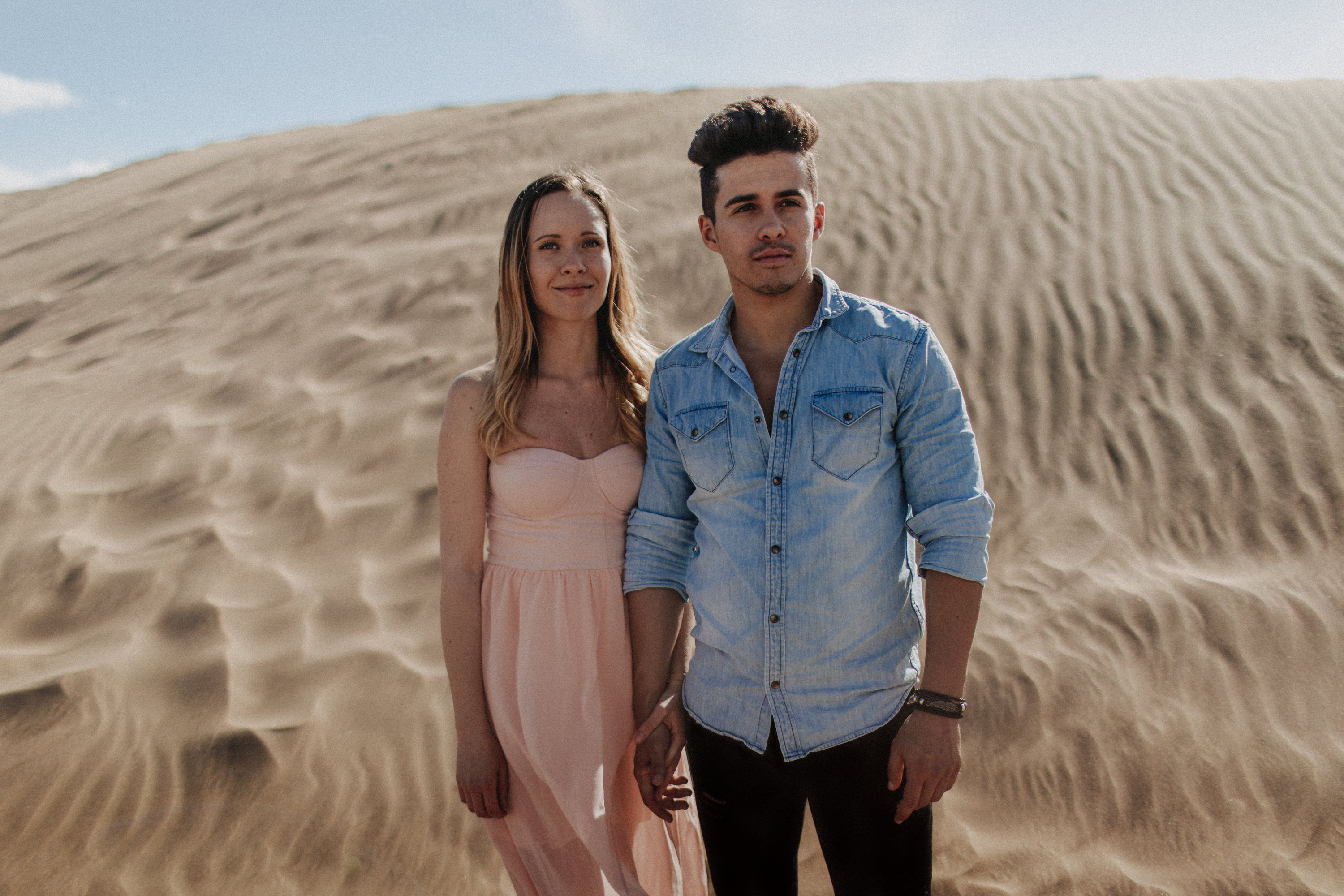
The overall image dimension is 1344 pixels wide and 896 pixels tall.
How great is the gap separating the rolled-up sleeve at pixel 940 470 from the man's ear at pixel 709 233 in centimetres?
50

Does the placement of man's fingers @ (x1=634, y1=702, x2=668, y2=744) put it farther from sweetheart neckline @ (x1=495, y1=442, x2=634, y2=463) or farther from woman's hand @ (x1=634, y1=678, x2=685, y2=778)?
sweetheart neckline @ (x1=495, y1=442, x2=634, y2=463)

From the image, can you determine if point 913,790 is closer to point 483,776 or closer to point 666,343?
point 483,776

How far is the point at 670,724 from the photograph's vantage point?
77.9 inches

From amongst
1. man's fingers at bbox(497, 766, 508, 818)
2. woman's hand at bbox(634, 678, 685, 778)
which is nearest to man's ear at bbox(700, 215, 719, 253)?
woman's hand at bbox(634, 678, 685, 778)

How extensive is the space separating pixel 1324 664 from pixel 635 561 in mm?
3030

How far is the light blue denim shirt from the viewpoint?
178 centimetres

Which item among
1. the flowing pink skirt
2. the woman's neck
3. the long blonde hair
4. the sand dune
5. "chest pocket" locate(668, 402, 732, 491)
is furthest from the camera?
the sand dune

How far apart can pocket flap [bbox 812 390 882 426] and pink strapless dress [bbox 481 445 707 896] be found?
0.54m

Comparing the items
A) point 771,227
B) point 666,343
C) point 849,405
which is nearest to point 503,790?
point 849,405

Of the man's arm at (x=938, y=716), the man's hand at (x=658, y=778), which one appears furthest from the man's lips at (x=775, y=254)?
the man's hand at (x=658, y=778)

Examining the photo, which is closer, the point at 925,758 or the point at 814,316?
the point at 925,758

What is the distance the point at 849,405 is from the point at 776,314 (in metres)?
0.29

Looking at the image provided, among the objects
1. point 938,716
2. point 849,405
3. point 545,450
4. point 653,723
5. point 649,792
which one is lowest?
point 649,792

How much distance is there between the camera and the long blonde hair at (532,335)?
6.92ft
